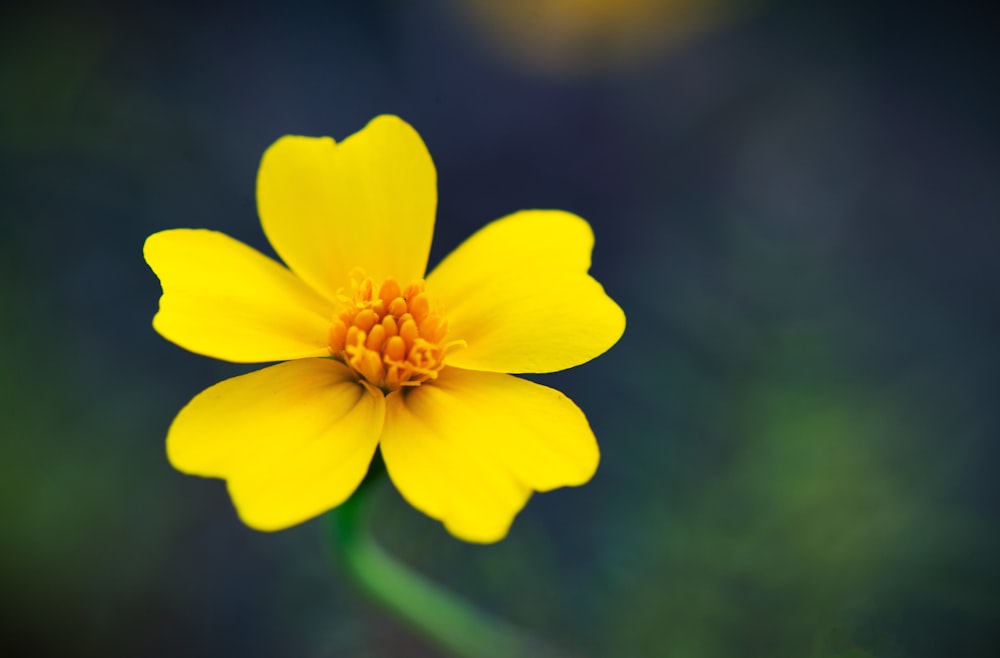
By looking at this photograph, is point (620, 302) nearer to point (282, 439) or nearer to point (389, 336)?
point (389, 336)

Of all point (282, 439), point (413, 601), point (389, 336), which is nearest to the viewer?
point (282, 439)

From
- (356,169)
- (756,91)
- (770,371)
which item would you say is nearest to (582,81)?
(756,91)

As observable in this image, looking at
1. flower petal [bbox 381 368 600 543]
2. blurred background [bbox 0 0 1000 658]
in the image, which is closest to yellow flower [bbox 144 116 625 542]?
flower petal [bbox 381 368 600 543]

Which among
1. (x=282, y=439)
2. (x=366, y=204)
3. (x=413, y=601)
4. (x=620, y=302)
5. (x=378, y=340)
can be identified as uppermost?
(x=366, y=204)

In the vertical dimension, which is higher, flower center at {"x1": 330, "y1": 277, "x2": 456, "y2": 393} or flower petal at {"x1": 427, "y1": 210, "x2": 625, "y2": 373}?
flower petal at {"x1": 427, "y1": 210, "x2": 625, "y2": 373}

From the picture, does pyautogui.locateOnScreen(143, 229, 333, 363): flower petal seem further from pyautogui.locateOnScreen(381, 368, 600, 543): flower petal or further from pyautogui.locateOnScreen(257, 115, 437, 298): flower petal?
pyautogui.locateOnScreen(381, 368, 600, 543): flower petal

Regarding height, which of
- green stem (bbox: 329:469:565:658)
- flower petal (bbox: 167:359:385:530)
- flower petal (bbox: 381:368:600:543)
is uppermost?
flower petal (bbox: 381:368:600:543)

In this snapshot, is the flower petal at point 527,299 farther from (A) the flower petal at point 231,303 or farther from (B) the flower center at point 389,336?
(A) the flower petal at point 231,303

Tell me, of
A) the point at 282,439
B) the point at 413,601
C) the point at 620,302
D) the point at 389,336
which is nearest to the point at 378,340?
the point at 389,336
